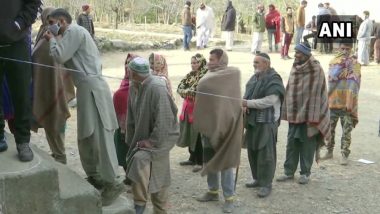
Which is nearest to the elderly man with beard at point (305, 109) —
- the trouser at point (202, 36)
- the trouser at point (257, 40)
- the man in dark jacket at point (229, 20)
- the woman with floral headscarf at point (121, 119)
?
the woman with floral headscarf at point (121, 119)

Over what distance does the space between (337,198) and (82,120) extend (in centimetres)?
297

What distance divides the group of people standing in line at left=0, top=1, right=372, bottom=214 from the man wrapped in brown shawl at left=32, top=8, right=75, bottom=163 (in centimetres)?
1

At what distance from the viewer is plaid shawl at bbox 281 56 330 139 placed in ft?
19.5

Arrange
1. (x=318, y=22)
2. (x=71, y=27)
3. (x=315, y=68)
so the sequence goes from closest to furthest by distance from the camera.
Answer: (x=71, y=27) < (x=315, y=68) < (x=318, y=22)

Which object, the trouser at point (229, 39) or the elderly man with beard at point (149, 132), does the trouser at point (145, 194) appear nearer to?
the elderly man with beard at point (149, 132)

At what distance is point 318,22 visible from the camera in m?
17.0

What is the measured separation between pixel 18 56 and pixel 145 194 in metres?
1.53

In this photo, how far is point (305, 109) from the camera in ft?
19.7

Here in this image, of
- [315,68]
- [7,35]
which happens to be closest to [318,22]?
[315,68]

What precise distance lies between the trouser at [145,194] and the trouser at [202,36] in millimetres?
13949

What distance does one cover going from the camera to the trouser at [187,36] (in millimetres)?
17578

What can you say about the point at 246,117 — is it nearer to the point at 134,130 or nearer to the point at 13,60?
Answer: the point at 134,130

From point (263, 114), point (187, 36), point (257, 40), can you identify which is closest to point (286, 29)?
point (257, 40)

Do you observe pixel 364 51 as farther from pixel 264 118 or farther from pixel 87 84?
pixel 87 84
